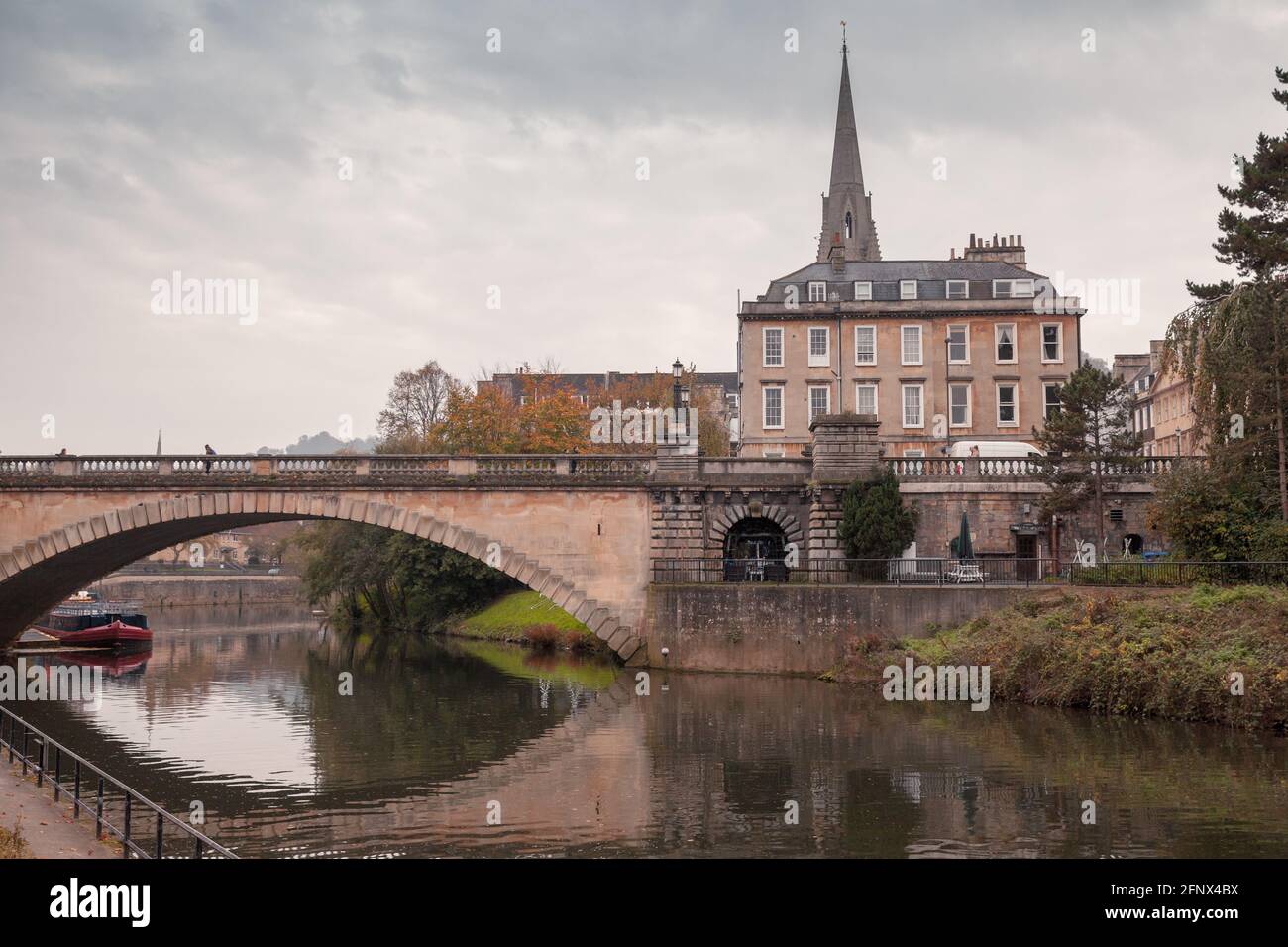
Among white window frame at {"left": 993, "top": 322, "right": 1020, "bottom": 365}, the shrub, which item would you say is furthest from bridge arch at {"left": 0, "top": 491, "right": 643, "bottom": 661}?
white window frame at {"left": 993, "top": 322, "right": 1020, "bottom": 365}

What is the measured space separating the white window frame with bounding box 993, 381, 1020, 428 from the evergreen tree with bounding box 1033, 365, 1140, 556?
52.4 ft

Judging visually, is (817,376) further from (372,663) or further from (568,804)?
(568,804)

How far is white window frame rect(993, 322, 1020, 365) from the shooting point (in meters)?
57.4

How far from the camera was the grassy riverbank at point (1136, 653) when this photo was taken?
27062 mm

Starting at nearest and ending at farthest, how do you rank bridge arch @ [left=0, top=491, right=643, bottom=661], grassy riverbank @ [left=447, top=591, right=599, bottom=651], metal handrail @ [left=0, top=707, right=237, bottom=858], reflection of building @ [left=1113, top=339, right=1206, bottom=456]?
1. metal handrail @ [left=0, top=707, right=237, bottom=858]
2. bridge arch @ [left=0, top=491, right=643, bottom=661]
3. grassy riverbank @ [left=447, top=591, right=599, bottom=651]
4. reflection of building @ [left=1113, top=339, right=1206, bottom=456]

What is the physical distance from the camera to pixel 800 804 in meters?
21.1

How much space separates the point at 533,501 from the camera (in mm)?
41688

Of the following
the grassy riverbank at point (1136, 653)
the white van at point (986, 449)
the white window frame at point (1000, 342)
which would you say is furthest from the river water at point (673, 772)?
the white window frame at point (1000, 342)

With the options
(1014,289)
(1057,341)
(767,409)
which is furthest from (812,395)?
(1057,341)

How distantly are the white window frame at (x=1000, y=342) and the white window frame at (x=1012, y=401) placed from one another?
Result: 3.30 feet

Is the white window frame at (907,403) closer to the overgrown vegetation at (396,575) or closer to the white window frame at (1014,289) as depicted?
the white window frame at (1014,289)

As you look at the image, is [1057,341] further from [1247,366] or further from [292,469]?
[292,469]

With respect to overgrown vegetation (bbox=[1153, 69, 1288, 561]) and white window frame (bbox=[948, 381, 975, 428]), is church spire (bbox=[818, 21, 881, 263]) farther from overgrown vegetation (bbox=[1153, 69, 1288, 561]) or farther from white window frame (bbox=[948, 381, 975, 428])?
overgrown vegetation (bbox=[1153, 69, 1288, 561])
